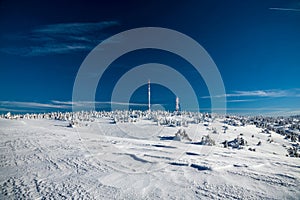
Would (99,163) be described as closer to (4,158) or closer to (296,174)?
(4,158)

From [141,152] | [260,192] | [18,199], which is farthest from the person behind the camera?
[141,152]

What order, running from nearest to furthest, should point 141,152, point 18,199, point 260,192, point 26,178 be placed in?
point 18,199, point 260,192, point 26,178, point 141,152

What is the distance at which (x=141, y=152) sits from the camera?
424 inches

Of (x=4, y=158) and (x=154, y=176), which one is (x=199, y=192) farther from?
(x=4, y=158)

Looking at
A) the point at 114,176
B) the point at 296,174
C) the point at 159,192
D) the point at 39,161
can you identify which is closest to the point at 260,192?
the point at 296,174

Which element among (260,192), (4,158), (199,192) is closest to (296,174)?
(260,192)

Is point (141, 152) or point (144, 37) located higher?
point (144, 37)

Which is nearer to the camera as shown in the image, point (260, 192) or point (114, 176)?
point (260, 192)

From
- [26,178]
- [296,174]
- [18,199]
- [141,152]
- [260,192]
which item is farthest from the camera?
[141,152]

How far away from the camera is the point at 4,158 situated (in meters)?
9.05

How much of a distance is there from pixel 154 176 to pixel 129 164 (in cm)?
170

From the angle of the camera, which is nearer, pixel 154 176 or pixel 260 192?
pixel 260 192

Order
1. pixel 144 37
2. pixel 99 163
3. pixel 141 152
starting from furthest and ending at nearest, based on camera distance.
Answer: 1. pixel 144 37
2. pixel 141 152
3. pixel 99 163

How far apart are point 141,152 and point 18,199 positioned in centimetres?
607
